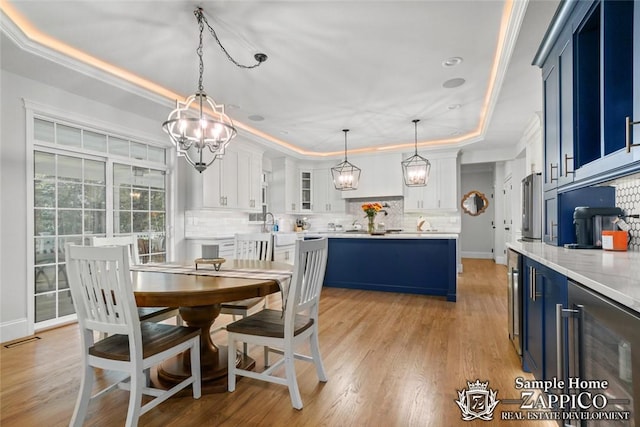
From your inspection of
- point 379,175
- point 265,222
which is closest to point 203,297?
point 265,222

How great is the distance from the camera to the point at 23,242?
3223mm

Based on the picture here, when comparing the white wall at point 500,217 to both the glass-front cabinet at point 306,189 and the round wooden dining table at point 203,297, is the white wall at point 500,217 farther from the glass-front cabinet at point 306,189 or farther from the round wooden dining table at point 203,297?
the round wooden dining table at point 203,297

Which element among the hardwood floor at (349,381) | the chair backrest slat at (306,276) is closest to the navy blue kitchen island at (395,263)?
the hardwood floor at (349,381)

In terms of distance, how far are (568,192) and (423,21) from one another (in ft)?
5.55

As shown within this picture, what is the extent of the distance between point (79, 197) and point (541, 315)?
4.49 metres

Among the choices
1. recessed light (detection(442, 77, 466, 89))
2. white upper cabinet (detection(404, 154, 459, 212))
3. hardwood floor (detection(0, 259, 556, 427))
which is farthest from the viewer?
white upper cabinet (detection(404, 154, 459, 212))

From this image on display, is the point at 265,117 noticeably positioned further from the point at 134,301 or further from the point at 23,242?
the point at 134,301

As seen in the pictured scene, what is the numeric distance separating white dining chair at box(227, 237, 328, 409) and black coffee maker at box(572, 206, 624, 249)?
1745mm

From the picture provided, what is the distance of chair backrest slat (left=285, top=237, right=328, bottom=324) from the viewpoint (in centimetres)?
191

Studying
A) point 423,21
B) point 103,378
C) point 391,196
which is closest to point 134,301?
point 103,378

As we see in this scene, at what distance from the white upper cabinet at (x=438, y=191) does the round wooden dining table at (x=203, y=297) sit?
501 centimetres

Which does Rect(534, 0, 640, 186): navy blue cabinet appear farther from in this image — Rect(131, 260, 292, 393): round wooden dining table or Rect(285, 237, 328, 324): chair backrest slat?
Rect(131, 260, 292, 393): round wooden dining table

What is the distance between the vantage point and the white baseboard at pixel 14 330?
9.93 feet

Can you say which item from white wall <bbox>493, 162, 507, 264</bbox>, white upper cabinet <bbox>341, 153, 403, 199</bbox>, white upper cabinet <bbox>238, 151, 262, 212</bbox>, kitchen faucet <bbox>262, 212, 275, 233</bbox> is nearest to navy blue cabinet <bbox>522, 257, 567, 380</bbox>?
white upper cabinet <bbox>238, 151, 262, 212</bbox>
